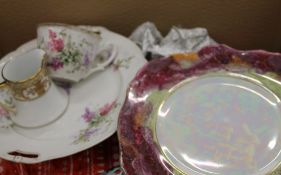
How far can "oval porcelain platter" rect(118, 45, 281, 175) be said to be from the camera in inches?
17.4

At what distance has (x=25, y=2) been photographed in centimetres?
69

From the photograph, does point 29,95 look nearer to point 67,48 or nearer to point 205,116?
point 67,48

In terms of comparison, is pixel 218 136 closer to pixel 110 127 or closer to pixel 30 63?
pixel 110 127

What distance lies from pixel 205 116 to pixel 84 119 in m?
0.20

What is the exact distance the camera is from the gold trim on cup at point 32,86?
53cm

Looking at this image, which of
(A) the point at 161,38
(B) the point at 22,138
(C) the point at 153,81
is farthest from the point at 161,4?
(B) the point at 22,138

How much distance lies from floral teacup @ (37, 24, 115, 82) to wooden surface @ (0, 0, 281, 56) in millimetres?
101

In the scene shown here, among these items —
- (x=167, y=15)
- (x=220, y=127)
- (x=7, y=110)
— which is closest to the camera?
(x=220, y=127)

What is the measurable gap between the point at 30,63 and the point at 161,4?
0.83 feet

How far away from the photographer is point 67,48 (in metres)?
0.60

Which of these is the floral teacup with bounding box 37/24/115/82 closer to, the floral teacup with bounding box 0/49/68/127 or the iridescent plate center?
the floral teacup with bounding box 0/49/68/127

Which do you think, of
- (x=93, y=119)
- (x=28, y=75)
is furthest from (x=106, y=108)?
(x=28, y=75)

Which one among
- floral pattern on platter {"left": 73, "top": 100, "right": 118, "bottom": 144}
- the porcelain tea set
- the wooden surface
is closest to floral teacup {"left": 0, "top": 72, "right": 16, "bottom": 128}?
the porcelain tea set

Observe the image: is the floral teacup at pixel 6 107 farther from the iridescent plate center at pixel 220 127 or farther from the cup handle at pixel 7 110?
the iridescent plate center at pixel 220 127
